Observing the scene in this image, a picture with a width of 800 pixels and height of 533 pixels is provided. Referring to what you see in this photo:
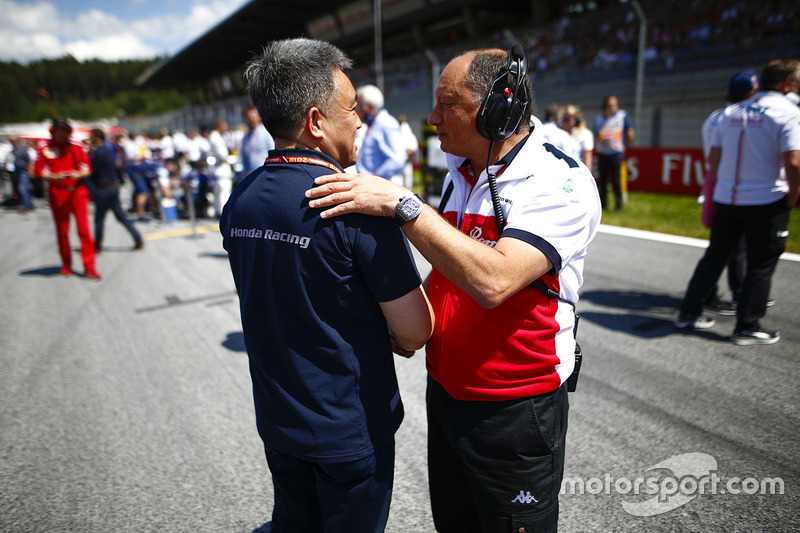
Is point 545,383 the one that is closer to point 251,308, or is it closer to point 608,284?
point 251,308

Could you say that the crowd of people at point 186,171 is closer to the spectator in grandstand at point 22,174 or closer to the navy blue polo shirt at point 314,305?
the spectator in grandstand at point 22,174

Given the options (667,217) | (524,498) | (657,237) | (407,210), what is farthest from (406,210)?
(667,217)

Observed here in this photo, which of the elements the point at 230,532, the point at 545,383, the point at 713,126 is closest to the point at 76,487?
A: the point at 230,532

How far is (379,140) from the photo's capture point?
4.75 metres

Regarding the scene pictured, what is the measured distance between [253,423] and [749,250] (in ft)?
12.9

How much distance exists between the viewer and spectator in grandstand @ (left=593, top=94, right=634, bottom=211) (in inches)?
353

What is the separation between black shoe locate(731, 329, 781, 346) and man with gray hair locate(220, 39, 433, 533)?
11.9 ft

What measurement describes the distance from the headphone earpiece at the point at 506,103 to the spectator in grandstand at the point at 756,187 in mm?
3119

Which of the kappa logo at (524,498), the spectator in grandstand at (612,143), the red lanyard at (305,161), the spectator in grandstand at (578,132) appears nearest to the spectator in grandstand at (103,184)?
the spectator in grandstand at (578,132)

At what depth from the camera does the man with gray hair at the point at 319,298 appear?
1.25m

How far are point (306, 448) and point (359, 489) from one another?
7.8 inches

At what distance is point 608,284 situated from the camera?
18.0ft

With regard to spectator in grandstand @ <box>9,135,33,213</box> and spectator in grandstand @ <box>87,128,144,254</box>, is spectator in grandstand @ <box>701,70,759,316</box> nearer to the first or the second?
spectator in grandstand @ <box>87,128,144,254</box>

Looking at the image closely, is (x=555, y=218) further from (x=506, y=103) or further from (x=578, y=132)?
(x=578, y=132)
